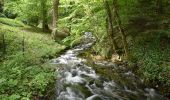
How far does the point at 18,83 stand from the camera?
10.5m

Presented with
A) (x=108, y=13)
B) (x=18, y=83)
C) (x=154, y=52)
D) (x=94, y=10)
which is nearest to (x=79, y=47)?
(x=94, y=10)

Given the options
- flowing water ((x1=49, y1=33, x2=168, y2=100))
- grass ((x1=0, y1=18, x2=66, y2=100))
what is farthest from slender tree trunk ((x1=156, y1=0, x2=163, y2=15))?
grass ((x1=0, y1=18, x2=66, y2=100))

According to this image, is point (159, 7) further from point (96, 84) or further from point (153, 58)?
point (96, 84)

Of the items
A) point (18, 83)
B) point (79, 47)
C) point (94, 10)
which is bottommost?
point (79, 47)

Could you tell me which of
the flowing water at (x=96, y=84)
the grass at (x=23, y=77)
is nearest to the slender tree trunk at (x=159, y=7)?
the flowing water at (x=96, y=84)

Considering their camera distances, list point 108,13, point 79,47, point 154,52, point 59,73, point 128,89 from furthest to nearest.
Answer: point 79,47
point 108,13
point 154,52
point 59,73
point 128,89

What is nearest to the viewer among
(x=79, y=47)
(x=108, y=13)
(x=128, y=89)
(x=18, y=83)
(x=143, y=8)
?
(x=18, y=83)

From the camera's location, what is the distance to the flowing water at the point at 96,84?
11.1 metres

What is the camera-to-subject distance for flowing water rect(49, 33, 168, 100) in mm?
11148

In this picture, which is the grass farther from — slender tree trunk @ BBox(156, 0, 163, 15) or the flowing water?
slender tree trunk @ BBox(156, 0, 163, 15)

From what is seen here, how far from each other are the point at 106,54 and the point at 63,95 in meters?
6.49

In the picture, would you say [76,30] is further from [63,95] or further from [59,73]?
[63,95]

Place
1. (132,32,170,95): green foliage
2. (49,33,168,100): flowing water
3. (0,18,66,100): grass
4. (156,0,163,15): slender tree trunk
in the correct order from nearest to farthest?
(0,18,66,100): grass → (49,33,168,100): flowing water → (132,32,170,95): green foliage → (156,0,163,15): slender tree trunk

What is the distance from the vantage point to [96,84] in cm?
1248
